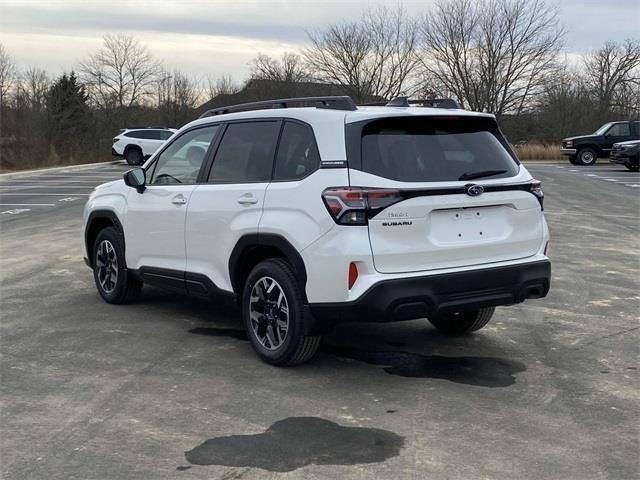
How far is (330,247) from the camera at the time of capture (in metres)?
4.28

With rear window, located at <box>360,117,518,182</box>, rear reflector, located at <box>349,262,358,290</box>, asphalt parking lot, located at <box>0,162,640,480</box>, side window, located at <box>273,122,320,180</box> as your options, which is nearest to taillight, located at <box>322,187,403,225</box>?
rear window, located at <box>360,117,518,182</box>

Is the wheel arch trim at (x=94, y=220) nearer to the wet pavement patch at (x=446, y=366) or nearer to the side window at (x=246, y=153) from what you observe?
the side window at (x=246, y=153)

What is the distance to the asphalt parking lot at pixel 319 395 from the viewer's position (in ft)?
11.2

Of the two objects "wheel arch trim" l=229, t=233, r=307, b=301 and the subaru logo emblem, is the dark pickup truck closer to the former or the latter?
the subaru logo emblem

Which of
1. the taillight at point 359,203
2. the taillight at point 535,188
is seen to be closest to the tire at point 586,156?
the taillight at point 535,188

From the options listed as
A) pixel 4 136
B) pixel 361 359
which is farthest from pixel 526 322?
pixel 4 136

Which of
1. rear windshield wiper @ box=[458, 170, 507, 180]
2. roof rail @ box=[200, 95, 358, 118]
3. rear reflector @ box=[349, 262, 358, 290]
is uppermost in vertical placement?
roof rail @ box=[200, 95, 358, 118]

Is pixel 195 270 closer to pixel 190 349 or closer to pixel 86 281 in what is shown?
pixel 190 349

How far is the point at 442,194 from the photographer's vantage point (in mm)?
4402

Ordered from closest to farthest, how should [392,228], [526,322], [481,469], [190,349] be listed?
[481,469]
[392,228]
[190,349]
[526,322]

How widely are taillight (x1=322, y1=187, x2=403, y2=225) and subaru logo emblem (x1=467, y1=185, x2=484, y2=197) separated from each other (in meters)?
0.53

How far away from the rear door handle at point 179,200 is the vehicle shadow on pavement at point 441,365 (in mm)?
1581

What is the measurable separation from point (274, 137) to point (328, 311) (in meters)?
1.39

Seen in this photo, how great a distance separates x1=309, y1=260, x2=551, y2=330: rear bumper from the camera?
4219 millimetres
